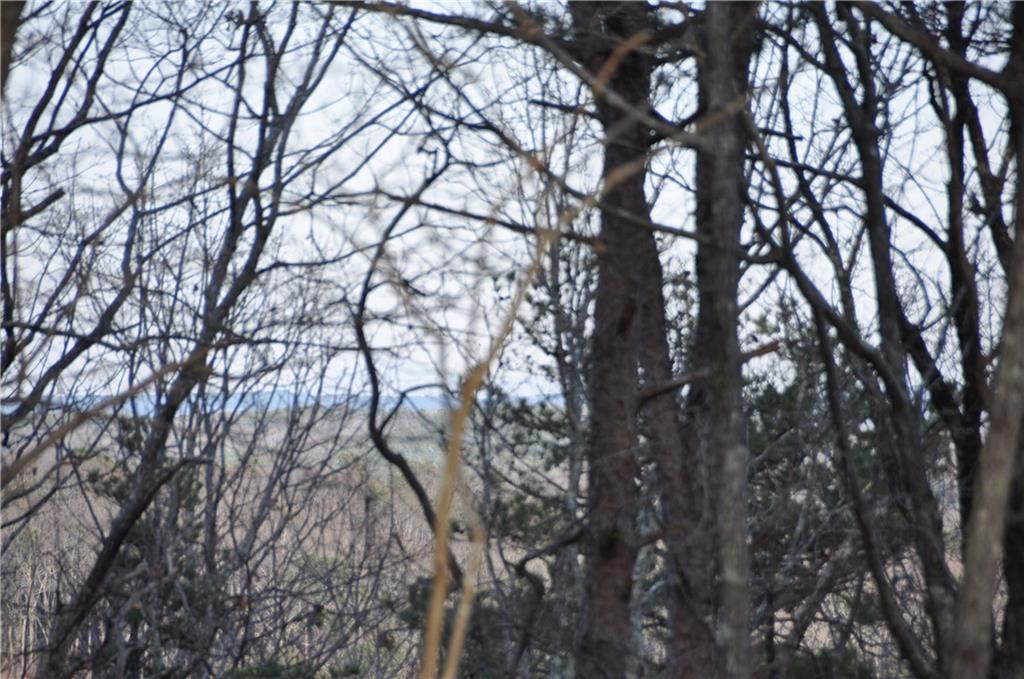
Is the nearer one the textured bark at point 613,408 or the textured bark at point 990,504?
the textured bark at point 990,504

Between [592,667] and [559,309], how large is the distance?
12.8ft

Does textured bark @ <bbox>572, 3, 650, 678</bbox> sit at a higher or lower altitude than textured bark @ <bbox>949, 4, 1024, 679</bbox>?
higher

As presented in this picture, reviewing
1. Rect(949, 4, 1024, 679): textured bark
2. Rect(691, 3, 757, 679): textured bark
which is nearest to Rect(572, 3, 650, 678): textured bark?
Rect(691, 3, 757, 679): textured bark

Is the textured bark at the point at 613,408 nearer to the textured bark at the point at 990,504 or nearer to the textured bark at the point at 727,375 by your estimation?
the textured bark at the point at 727,375

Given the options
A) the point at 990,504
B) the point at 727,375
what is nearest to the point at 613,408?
the point at 727,375

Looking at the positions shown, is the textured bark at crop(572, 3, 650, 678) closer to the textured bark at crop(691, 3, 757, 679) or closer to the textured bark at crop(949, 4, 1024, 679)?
the textured bark at crop(691, 3, 757, 679)

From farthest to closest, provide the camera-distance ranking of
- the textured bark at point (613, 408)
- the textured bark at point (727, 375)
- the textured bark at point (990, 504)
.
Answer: the textured bark at point (613, 408)
the textured bark at point (727, 375)
the textured bark at point (990, 504)

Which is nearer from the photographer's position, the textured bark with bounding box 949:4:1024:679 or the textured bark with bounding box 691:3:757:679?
the textured bark with bounding box 949:4:1024:679

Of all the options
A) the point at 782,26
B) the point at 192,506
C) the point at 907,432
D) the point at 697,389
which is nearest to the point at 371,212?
the point at 907,432

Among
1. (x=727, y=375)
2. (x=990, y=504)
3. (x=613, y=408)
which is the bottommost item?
(x=990, y=504)

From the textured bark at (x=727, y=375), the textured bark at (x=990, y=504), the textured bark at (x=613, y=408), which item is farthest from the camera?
the textured bark at (x=613, y=408)

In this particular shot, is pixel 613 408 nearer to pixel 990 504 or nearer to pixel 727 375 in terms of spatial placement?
pixel 727 375

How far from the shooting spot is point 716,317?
7.10ft

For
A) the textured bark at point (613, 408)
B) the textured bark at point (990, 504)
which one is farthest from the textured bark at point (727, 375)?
the textured bark at point (613, 408)
